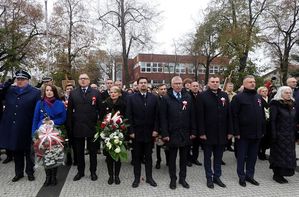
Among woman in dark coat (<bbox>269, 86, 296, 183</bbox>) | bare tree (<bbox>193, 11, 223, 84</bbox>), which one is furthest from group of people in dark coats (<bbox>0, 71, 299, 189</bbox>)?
bare tree (<bbox>193, 11, 223, 84</bbox>)

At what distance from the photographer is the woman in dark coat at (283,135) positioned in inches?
257

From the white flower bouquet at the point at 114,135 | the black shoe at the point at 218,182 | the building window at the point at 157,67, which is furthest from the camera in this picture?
the building window at the point at 157,67

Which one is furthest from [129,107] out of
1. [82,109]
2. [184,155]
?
[184,155]

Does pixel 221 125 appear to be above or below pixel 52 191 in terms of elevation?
above

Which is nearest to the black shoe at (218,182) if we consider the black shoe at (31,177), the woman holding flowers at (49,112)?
the woman holding flowers at (49,112)

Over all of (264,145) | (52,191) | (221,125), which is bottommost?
(52,191)

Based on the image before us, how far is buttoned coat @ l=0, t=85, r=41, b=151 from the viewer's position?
6504 mm

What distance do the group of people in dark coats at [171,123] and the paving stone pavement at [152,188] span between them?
17 centimetres

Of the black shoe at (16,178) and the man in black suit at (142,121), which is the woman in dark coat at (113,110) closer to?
the man in black suit at (142,121)

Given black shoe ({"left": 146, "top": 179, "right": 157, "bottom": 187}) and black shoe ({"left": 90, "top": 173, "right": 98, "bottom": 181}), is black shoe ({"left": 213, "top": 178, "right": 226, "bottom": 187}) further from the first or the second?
black shoe ({"left": 90, "top": 173, "right": 98, "bottom": 181})

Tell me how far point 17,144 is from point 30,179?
763mm

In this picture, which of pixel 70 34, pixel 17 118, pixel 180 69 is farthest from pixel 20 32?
pixel 180 69

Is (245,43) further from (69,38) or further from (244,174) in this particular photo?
(244,174)

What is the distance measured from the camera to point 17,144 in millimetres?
6480
